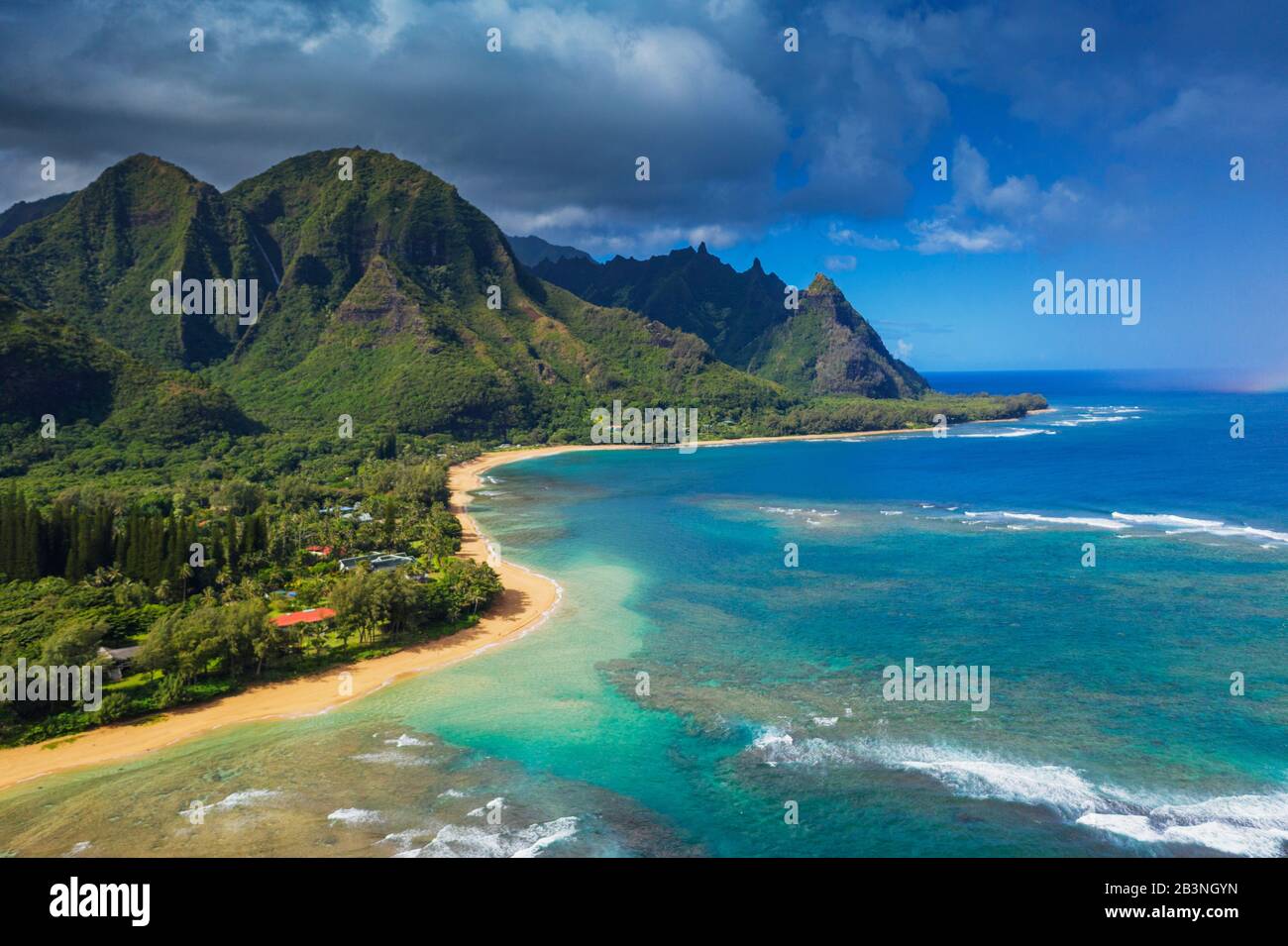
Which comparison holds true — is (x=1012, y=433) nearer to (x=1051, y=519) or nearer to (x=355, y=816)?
(x=1051, y=519)

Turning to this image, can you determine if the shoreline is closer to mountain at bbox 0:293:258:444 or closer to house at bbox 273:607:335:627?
house at bbox 273:607:335:627

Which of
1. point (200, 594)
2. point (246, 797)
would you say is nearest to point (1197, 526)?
point (246, 797)

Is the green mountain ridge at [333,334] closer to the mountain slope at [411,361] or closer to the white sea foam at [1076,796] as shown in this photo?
the mountain slope at [411,361]

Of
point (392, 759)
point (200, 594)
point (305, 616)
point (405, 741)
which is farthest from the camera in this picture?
point (200, 594)

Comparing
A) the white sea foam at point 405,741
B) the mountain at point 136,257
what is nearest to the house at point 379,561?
the white sea foam at point 405,741

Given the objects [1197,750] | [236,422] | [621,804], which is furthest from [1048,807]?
[236,422]

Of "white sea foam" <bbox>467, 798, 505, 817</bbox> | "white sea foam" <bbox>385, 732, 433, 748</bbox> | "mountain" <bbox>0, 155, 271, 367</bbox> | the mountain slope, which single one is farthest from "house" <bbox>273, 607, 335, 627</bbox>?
"mountain" <bbox>0, 155, 271, 367</bbox>

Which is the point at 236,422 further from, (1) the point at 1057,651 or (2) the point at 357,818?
(1) the point at 1057,651
